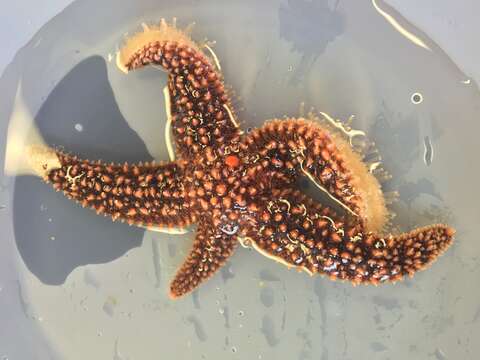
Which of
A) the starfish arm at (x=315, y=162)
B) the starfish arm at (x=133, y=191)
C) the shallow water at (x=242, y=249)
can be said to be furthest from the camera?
the shallow water at (x=242, y=249)

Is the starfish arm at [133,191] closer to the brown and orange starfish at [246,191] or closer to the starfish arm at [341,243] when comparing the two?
the brown and orange starfish at [246,191]

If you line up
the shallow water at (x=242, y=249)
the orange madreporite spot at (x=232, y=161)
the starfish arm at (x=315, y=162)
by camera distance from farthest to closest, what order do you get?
the shallow water at (x=242, y=249), the orange madreporite spot at (x=232, y=161), the starfish arm at (x=315, y=162)

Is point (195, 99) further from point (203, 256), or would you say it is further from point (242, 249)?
point (242, 249)

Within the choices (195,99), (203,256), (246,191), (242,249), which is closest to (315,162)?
(246,191)

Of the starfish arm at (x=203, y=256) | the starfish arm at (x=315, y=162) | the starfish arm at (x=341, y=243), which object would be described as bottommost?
the starfish arm at (x=203, y=256)

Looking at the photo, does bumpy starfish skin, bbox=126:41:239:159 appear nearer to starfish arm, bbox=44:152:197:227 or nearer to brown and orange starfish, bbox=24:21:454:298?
brown and orange starfish, bbox=24:21:454:298

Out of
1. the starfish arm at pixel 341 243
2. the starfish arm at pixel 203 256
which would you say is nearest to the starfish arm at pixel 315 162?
the starfish arm at pixel 341 243

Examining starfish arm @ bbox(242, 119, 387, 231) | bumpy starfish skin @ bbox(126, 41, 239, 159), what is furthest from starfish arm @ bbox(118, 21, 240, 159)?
starfish arm @ bbox(242, 119, 387, 231)

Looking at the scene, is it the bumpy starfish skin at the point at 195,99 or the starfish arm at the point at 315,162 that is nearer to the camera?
the starfish arm at the point at 315,162
